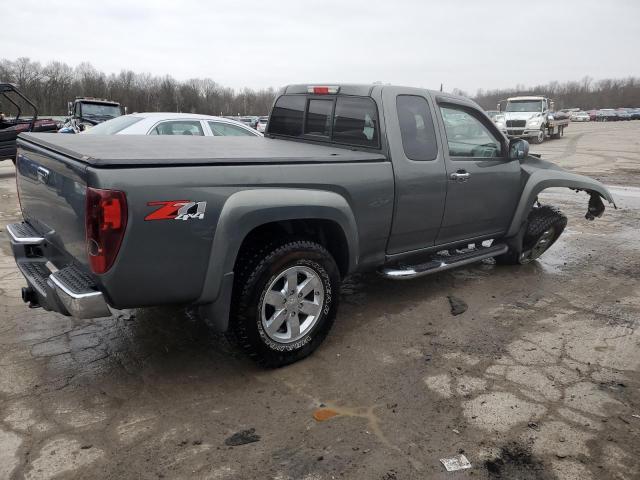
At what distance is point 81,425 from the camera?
2.79 meters

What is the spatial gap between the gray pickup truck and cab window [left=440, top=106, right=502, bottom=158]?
17 millimetres

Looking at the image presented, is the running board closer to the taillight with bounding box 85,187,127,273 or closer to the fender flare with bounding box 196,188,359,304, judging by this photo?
the fender flare with bounding box 196,188,359,304

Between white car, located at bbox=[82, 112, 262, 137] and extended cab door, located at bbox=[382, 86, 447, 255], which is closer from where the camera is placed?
extended cab door, located at bbox=[382, 86, 447, 255]

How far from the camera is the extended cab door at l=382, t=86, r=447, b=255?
3986mm

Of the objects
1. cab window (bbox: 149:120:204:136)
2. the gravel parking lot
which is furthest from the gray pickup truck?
cab window (bbox: 149:120:204:136)

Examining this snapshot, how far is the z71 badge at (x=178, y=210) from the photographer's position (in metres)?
2.64

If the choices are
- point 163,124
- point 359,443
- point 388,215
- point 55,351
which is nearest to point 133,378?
point 55,351

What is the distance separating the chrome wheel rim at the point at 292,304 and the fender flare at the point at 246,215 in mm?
352

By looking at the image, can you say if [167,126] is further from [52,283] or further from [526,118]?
[526,118]

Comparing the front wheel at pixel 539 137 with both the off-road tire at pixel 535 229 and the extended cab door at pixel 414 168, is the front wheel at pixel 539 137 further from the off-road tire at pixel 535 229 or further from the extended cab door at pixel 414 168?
the extended cab door at pixel 414 168

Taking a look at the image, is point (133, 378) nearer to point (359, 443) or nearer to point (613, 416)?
point (359, 443)

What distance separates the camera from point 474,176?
15.1 feet

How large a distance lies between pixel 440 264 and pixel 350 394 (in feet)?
5.64

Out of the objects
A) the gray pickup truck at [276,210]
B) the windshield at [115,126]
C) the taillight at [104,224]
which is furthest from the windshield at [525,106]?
the taillight at [104,224]
